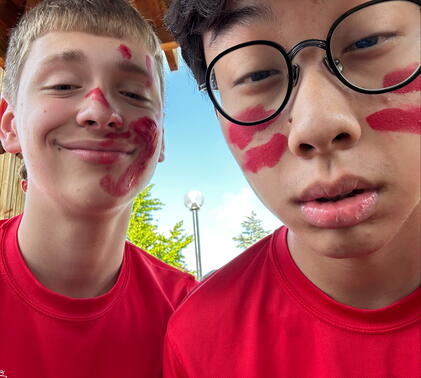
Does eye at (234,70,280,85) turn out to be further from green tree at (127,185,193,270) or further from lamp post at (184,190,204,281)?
green tree at (127,185,193,270)

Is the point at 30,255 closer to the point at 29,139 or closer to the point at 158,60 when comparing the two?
the point at 29,139

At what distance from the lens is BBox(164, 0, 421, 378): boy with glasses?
0.62 meters

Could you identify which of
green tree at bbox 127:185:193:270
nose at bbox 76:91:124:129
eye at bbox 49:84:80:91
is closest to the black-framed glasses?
nose at bbox 76:91:124:129

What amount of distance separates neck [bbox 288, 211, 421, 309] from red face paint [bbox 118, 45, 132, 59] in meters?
0.87

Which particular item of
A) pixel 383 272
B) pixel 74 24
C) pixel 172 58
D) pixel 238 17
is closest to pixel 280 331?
pixel 383 272

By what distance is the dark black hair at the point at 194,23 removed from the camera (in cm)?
81

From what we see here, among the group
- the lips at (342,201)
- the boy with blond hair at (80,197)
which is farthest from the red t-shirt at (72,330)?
A: the lips at (342,201)

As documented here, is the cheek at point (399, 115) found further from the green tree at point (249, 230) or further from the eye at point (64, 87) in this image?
the green tree at point (249, 230)

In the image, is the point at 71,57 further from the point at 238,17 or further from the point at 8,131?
the point at 238,17

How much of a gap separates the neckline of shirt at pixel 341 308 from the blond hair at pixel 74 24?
35.8 inches

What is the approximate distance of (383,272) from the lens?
2.53 ft

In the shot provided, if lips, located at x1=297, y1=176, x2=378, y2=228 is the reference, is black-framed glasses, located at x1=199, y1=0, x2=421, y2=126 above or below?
above

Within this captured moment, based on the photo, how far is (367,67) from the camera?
63 centimetres

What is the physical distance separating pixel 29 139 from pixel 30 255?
14.5 inches
